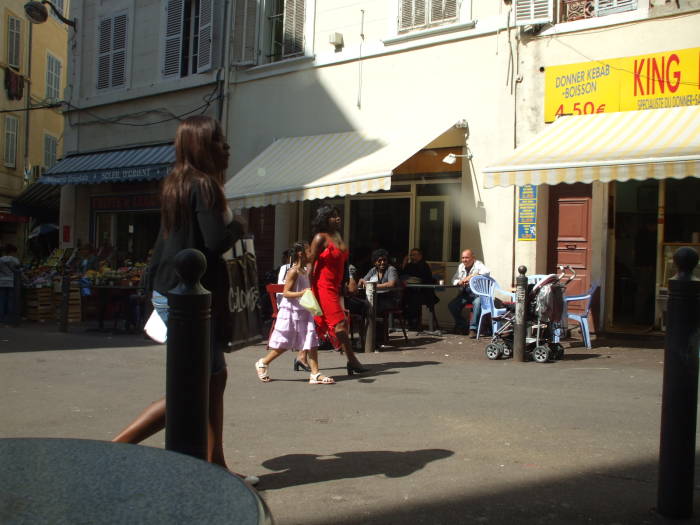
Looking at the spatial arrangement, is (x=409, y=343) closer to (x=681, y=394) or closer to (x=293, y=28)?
(x=293, y=28)

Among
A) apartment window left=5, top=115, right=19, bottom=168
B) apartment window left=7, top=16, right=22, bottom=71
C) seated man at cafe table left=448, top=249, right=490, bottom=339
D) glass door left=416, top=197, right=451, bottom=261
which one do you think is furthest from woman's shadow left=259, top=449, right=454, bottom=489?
apartment window left=7, top=16, right=22, bottom=71

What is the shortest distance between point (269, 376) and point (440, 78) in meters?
7.35

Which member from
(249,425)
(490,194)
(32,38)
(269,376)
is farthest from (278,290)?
(32,38)

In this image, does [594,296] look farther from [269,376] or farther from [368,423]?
[368,423]

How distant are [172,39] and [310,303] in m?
12.7

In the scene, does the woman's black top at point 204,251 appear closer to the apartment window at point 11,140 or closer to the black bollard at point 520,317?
the black bollard at point 520,317

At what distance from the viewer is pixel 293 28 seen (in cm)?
1577

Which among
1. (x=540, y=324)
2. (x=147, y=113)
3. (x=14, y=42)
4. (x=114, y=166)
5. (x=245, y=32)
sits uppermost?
(x=14, y=42)

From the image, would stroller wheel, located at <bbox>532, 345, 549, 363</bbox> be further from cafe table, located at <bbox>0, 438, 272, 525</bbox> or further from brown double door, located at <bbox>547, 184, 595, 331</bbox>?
cafe table, located at <bbox>0, 438, 272, 525</bbox>

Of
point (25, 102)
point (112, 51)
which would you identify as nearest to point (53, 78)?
point (25, 102)

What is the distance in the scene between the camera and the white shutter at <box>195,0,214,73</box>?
56.0 ft

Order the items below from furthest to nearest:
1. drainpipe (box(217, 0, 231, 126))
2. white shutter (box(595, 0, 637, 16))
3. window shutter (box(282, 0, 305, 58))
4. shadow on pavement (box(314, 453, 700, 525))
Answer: drainpipe (box(217, 0, 231, 126)) < window shutter (box(282, 0, 305, 58)) < white shutter (box(595, 0, 637, 16)) < shadow on pavement (box(314, 453, 700, 525))

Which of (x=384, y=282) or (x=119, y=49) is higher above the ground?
(x=119, y=49)

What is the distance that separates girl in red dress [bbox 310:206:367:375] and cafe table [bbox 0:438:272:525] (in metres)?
6.12
